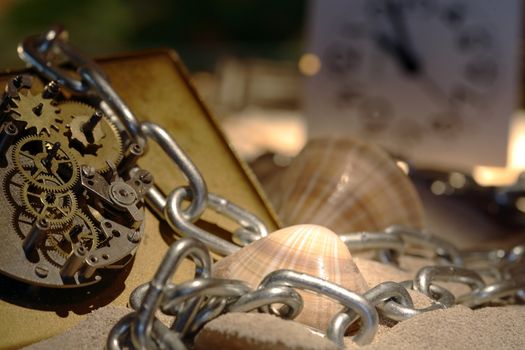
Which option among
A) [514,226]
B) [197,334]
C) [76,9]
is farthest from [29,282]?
[76,9]

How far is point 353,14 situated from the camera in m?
1.71

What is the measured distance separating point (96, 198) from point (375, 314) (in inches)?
11.6

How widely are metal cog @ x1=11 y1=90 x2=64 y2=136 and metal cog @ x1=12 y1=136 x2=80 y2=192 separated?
18mm

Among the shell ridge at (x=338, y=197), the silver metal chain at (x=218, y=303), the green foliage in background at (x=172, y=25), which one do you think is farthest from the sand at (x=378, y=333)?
the green foliage in background at (x=172, y=25)

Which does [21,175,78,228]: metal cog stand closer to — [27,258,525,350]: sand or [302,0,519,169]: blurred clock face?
[27,258,525,350]: sand

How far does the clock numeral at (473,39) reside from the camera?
1.66 metres

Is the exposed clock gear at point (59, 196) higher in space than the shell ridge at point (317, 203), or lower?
higher

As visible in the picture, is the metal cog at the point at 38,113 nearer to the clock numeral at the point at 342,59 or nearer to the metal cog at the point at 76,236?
the metal cog at the point at 76,236

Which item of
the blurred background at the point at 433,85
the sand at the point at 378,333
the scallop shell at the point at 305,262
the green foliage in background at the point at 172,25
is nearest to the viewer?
the sand at the point at 378,333

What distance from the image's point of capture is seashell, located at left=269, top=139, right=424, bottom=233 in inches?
39.0

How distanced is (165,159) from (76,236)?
0.73ft

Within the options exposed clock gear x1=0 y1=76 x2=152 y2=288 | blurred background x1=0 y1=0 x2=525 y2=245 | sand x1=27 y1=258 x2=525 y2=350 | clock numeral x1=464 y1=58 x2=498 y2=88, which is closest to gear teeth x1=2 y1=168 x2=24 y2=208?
exposed clock gear x1=0 y1=76 x2=152 y2=288

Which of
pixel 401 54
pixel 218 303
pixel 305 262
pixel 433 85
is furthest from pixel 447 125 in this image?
pixel 218 303

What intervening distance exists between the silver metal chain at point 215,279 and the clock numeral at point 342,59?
0.74m
